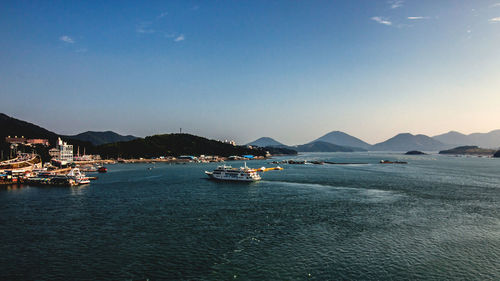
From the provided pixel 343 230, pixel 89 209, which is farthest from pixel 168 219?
pixel 343 230

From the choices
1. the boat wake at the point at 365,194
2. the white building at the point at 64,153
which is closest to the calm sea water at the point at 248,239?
the boat wake at the point at 365,194

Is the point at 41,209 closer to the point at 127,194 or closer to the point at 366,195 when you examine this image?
the point at 127,194

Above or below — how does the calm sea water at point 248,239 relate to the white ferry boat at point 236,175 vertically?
below

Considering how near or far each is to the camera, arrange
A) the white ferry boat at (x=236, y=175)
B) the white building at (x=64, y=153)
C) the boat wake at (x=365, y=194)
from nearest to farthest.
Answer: the boat wake at (x=365, y=194) → the white ferry boat at (x=236, y=175) → the white building at (x=64, y=153)

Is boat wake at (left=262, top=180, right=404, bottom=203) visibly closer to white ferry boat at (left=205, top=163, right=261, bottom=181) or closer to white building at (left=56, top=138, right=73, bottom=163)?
white ferry boat at (left=205, top=163, right=261, bottom=181)

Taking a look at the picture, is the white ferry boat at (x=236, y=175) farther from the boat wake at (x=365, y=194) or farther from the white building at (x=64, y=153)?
the white building at (x=64, y=153)

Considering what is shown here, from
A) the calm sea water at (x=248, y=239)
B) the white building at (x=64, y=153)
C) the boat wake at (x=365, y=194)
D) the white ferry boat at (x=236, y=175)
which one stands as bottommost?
the calm sea water at (x=248, y=239)

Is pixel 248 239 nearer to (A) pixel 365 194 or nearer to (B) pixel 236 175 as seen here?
(A) pixel 365 194

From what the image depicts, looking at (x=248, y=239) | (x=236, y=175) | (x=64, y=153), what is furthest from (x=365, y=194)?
(x=64, y=153)

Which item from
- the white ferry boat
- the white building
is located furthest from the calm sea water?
the white building
